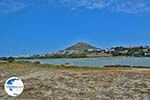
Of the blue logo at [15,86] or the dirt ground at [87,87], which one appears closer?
the blue logo at [15,86]

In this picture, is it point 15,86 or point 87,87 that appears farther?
point 87,87

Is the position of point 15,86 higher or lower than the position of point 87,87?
higher

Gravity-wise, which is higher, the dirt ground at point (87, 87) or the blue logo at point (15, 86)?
A: the blue logo at point (15, 86)

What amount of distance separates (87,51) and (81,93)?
134 m

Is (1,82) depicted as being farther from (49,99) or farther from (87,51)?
(87,51)

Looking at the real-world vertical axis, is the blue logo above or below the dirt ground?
above

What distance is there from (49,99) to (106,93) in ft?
12.7

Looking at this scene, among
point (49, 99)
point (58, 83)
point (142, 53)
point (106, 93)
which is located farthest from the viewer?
point (142, 53)

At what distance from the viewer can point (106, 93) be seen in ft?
82.4

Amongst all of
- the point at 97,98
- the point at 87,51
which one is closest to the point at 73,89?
the point at 97,98

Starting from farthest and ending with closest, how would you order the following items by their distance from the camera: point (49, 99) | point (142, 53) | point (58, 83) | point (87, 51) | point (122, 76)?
1. point (87, 51)
2. point (142, 53)
3. point (122, 76)
4. point (58, 83)
5. point (49, 99)

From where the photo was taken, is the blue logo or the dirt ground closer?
the blue logo

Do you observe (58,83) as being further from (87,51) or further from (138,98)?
(87,51)

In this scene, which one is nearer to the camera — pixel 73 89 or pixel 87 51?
pixel 73 89
